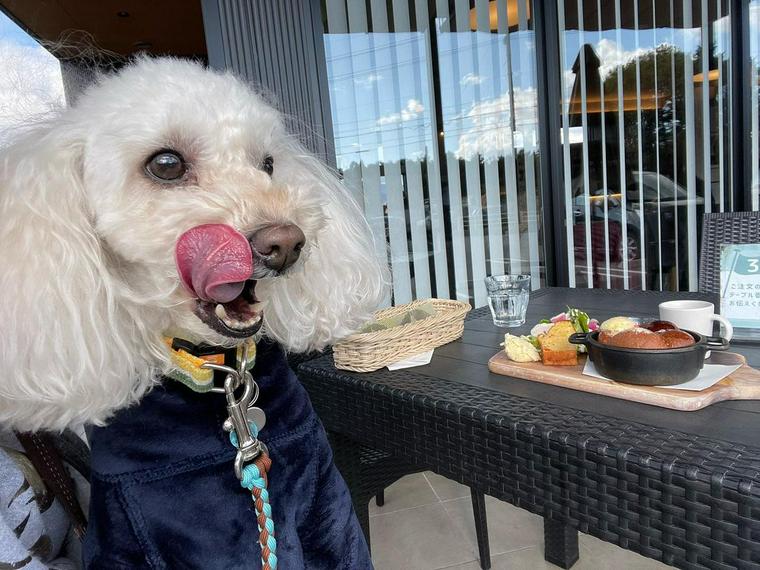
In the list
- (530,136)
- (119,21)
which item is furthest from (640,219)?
(119,21)

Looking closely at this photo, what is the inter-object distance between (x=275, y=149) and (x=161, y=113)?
0.66ft

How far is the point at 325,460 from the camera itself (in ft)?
2.73

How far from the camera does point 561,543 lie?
1631mm

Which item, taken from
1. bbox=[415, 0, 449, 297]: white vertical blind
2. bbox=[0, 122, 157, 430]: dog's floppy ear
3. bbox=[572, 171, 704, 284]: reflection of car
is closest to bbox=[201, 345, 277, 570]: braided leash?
bbox=[0, 122, 157, 430]: dog's floppy ear

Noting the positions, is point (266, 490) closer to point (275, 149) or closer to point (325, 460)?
point (325, 460)

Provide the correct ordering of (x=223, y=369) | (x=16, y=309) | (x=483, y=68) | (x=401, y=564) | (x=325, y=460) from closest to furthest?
(x=16, y=309)
(x=223, y=369)
(x=325, y=460)
(x=401, y=564)
(x=483, y=68)

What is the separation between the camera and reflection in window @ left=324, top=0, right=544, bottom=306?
2504 mm

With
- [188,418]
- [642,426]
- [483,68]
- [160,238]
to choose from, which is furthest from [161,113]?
[483,68]

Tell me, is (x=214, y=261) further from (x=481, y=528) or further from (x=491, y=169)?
(x=491, y=169)

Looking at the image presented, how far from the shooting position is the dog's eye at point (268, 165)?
786 millimetres

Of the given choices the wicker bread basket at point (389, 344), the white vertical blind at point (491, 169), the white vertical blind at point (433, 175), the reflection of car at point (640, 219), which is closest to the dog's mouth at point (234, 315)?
the wicker bread basket at point (389, 344)

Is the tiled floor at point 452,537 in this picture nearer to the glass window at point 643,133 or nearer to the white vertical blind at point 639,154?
the glass window at point 643,133

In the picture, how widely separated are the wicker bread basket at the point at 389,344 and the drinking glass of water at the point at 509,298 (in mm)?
195

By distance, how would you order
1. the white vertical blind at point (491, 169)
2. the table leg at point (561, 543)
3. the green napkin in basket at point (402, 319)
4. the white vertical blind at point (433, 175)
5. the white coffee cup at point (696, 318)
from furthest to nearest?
the white vertical blind at point (491, 169)
the white vertical blind at point (433, 175)
the table leg at point (561, 543)
the green napkin in basket at point (402, 319)
the white coffee cup at point (696, 318)
